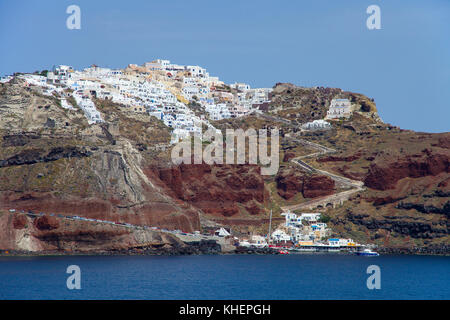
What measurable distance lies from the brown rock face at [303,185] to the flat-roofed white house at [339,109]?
131ft

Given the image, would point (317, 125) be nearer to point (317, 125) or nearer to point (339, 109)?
point (317, 125)

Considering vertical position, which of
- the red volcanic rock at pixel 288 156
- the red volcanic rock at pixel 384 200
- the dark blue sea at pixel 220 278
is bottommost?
the dark blue sea at pixel 220 278

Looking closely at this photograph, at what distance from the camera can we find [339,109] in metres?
175

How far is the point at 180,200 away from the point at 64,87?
1943 inches

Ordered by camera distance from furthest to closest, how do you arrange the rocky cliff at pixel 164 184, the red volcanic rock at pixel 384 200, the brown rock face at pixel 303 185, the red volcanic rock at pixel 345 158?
the red volcanic rock at pixel 345 158, the brown rock face at pixel 303 185, the red volcanic rock at pixel 384 200, the rocky cliff at pixel 164 184

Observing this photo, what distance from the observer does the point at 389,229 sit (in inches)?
4820

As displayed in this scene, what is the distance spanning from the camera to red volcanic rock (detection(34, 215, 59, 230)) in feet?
336

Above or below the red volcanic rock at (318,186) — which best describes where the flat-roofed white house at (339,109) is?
above

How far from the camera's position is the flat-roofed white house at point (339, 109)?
571ft

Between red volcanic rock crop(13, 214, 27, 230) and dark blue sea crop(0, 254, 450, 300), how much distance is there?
6010mm

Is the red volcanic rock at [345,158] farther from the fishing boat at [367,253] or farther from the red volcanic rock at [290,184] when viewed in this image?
the fishing boat at [367,253]

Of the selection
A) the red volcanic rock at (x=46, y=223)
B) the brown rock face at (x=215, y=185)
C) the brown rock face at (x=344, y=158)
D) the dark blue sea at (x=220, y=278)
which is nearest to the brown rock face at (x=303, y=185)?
the brown rock face at (x=215, y=185)

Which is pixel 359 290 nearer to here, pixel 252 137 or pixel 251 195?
pixel 251 195
